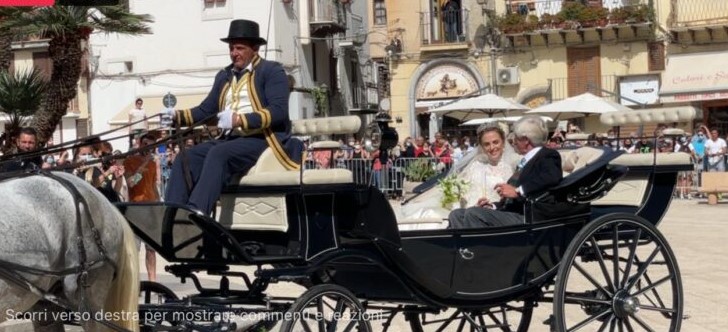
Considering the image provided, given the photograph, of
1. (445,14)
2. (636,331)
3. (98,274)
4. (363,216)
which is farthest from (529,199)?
(445,14)

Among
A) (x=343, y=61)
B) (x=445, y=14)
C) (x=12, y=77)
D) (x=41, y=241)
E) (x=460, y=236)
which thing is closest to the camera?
(x=41, y=241)

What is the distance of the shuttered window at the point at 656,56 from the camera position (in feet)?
137

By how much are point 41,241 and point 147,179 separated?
6172 mm

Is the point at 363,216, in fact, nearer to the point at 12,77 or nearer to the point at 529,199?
the point at 529,199

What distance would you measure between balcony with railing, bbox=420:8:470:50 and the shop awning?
300 inches

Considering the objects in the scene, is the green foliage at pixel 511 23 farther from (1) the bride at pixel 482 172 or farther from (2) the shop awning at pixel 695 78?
(1) the bride at pixel 482 172

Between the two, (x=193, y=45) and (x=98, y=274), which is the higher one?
(x=193, y=45)

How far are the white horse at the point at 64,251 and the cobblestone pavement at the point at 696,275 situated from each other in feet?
7.83

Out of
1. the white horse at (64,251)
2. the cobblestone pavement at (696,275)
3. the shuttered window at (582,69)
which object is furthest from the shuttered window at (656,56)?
the white horse at (64,251)

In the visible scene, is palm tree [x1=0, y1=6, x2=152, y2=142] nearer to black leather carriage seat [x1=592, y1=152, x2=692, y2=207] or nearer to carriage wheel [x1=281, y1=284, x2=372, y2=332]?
carriage wheel [x1=281, y1=284, x2=372, y2=332]

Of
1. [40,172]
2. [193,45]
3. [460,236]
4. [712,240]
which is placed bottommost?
[712,240]

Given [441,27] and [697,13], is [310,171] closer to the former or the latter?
[697,13]

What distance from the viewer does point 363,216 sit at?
7.52m

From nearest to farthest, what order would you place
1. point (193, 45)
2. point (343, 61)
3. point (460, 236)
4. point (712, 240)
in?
point (460, 236)
point (712, 240)
point (193, 45)
point (343, 61)
